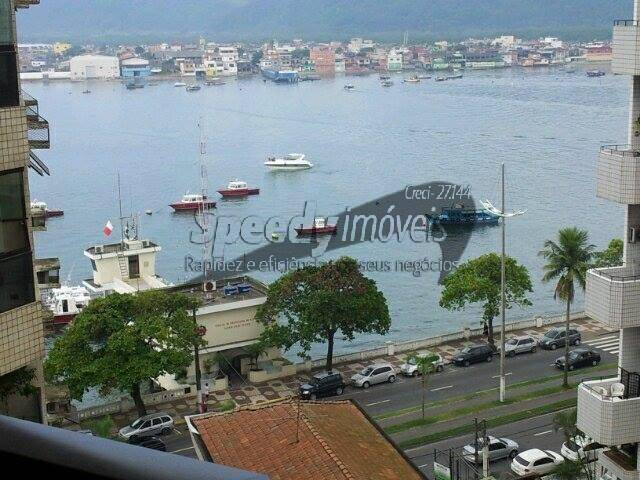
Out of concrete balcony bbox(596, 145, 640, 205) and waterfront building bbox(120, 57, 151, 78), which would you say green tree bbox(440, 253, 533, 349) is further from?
waterfront building bbox(120, 57, 151, 78)

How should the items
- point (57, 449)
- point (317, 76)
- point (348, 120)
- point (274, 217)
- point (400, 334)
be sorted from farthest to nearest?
point (317, 76)
point (348, 120)
point (274, 217)
point (400, 334)
point (57, 449)

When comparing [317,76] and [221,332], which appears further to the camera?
[317,76]

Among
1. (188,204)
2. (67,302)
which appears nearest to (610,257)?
(67,302)

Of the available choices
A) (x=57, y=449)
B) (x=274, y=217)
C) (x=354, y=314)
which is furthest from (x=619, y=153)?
(x=274, y=217)

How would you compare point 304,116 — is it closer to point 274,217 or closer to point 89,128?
point 89,128

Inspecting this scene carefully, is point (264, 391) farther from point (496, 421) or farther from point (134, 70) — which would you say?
point (134, 70)

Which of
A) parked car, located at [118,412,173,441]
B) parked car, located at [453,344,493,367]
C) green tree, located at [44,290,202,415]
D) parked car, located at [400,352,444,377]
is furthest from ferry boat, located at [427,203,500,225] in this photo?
parked car, located at [118,412,173,441]

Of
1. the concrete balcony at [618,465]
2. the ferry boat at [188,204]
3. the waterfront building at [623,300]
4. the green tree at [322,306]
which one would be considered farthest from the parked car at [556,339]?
the ferry boat at [188,204]
